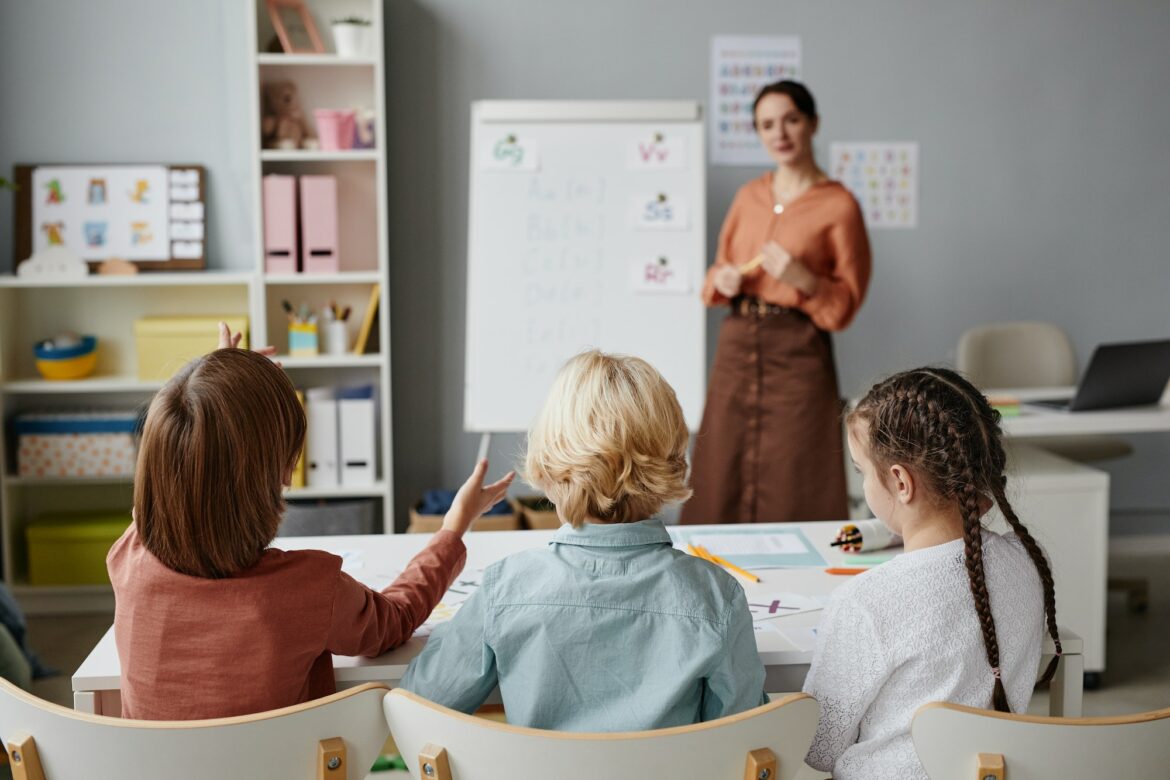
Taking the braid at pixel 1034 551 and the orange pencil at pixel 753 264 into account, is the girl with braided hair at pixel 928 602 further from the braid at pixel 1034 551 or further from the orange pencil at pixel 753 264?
the orange pencil at pixel 753 264

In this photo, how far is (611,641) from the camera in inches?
52.2

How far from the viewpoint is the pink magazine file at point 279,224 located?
3660 millimetres

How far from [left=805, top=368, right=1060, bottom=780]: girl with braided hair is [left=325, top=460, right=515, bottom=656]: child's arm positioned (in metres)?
0.50

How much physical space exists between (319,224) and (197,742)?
107 inches

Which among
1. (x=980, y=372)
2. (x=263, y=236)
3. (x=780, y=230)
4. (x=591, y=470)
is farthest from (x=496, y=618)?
(x=980, y=372)

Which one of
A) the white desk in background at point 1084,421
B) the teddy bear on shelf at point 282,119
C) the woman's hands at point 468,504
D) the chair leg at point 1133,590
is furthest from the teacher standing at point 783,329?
the woman's hands at point 468,504

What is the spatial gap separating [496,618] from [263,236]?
2.61 metres

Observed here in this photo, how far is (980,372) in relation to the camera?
3.84 metres

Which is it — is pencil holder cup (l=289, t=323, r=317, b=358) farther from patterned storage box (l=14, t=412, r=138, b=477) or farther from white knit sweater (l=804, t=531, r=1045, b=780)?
white knit sweater (l=804, t=531, r=1045, b=780)

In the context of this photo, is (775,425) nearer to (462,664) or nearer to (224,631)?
(462,664)

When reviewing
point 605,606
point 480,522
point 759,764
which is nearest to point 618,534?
point 605,606

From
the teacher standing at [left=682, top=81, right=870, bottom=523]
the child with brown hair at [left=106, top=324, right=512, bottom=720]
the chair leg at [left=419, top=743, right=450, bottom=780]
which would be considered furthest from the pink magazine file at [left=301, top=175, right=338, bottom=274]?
the chair leg at [left=419, top=743, right=450, bottom=780]

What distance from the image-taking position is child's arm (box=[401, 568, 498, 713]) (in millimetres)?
1363

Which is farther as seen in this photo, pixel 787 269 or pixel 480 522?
pixel 480 522
